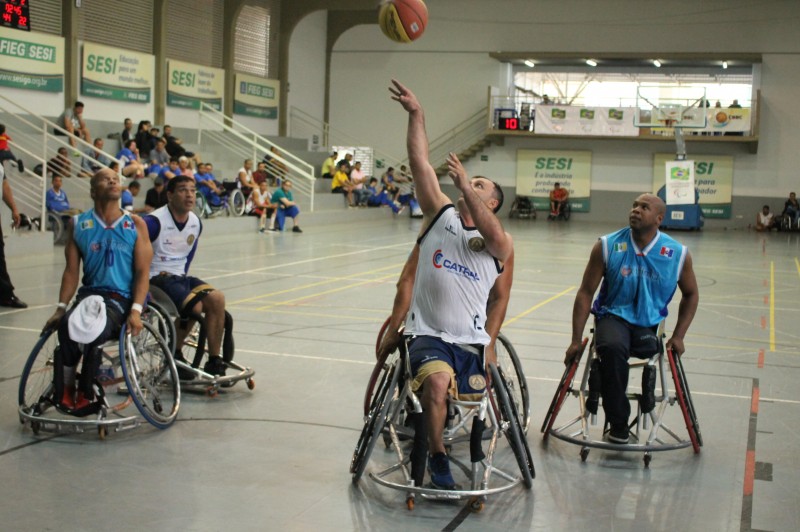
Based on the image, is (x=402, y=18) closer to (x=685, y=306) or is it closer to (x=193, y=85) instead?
(x=685, y=306)

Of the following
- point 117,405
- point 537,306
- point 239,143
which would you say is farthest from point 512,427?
point 239,143

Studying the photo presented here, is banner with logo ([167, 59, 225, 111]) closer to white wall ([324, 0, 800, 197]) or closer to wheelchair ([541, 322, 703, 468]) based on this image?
white wall ([324, 0, 800, 197])

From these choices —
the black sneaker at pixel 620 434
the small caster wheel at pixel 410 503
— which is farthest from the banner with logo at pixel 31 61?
the small caster wheel at pixel 410 503

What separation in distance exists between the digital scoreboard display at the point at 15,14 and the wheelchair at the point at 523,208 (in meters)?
18.9

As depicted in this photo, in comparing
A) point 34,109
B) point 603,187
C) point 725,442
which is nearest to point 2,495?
point 725,442

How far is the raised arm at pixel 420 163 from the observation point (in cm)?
497

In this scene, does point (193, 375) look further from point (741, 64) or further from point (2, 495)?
point (741, 64)

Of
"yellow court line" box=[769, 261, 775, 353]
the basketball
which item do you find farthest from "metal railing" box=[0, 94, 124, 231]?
"yellow court line" box=[769, 261, 775, 353]

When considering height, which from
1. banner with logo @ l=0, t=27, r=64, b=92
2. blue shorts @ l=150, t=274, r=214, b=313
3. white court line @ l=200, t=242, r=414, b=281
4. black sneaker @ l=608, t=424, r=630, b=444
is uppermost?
banner with logo @ l=0, t=27, r=64, b=92

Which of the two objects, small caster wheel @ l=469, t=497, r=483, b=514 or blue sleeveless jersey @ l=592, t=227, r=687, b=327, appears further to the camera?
blue sleeveless jersey @ l=592, t=227, r=687, b=327

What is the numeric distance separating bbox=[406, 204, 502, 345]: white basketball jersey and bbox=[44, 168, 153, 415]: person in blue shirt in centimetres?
187

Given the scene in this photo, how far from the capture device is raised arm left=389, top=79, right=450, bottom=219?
497cm

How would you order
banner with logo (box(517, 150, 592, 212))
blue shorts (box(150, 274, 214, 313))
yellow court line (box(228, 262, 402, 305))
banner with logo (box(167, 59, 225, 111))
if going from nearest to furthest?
blue shorts (box(150, 274, 214, 313)) → yellow court line (box(228, 262, 402, 305)) → banner with logo (box(167, 59, 225, 111)) → banner with logo (box(517, 150, 592, 212))

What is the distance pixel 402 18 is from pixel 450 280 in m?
4.11
